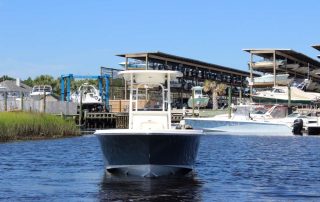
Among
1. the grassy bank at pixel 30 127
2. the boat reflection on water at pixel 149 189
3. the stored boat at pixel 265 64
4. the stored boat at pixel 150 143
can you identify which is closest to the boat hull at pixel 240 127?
the grassy bank at pixel 30 127

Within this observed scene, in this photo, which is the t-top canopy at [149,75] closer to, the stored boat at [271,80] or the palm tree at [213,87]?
the stored boat at [271,80]

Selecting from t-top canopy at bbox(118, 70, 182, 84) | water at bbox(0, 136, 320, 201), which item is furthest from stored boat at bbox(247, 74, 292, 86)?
t-top canopy at bbox(118, 70, 182, 84)

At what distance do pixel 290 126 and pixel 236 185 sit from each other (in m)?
38.9

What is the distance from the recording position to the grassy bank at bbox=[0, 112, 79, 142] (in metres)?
44.0

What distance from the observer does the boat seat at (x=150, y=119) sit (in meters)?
21.6

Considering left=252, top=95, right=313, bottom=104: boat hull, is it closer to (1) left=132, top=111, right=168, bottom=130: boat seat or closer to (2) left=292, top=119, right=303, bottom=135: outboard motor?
(2) left=292, top=119, right=303, bottom=135: outboard motor

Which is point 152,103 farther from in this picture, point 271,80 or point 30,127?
point 271,80

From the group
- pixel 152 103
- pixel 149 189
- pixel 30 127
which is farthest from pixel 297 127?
pixel 149 189

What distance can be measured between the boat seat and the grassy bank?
23.7 metres

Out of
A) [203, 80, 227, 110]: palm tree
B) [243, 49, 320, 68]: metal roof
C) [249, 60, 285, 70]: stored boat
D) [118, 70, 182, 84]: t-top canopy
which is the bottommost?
[118, 70, 182, 84]: t-top canopy

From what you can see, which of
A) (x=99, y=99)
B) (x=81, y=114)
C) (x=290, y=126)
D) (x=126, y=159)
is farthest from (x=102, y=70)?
(x=126, y=159)

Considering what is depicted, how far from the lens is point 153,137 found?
1955 centimetres

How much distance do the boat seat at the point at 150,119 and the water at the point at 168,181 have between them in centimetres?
194

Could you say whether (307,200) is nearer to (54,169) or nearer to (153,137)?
(153,137)
